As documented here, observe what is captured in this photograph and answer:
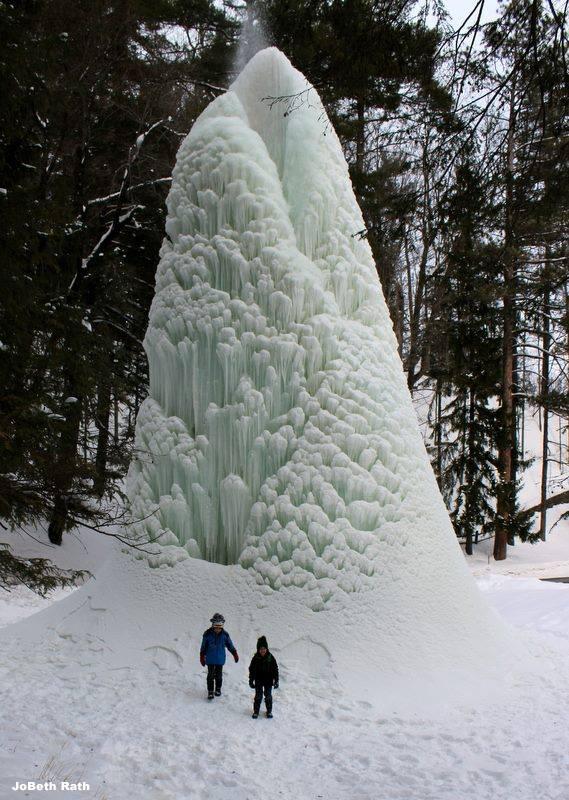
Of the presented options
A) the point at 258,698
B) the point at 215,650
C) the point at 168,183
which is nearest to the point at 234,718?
the point at 258,698

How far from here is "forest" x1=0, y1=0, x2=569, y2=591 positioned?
4398 millimetres

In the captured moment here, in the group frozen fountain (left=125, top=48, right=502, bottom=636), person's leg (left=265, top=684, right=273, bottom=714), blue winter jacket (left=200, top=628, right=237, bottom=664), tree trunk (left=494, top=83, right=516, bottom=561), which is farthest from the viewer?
tree trunk (left=494, top=83, right=516, bottom=561)

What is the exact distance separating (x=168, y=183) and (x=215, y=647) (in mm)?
10263

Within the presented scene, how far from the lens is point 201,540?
751 cm

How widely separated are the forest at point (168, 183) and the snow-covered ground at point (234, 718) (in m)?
1.10

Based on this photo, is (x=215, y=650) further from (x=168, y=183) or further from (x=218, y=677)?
(x=168, y=183)

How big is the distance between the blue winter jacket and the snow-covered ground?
1.36 ft

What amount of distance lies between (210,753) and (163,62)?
1374 cm

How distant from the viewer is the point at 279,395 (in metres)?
7.57

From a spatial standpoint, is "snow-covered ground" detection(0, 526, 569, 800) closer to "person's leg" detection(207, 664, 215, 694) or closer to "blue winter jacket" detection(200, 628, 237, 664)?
"person's leg" detection(207, 664, 215, 694)

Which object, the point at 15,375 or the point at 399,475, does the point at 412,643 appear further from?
the point at 15,375

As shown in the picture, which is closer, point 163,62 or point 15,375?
point 15,375

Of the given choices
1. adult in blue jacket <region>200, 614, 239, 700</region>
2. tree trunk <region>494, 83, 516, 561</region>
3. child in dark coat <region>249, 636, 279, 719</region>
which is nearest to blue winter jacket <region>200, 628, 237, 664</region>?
adult in blue jacket <region>200, 614, 239, 700</region>

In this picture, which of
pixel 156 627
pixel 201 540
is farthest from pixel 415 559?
pixel 156 627
